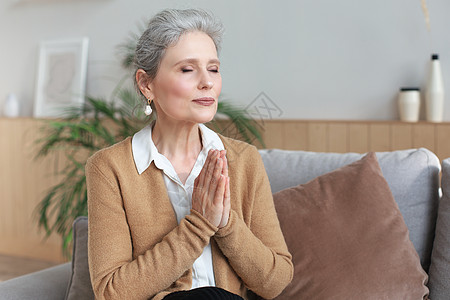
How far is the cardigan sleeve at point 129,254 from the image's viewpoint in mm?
1338

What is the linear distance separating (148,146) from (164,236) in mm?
241

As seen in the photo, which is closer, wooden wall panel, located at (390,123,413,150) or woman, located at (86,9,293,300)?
woman, located at (86,9,293,300)

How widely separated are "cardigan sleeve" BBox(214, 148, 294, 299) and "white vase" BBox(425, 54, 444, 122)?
1345 mm

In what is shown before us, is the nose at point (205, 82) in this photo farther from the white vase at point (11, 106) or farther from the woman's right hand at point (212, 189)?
the white vase at point (11, 106)

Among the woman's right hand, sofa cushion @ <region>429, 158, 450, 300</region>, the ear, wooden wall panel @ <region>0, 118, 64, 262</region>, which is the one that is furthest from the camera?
wooden wall panel @ <region>0, 118, 64, 262</region>

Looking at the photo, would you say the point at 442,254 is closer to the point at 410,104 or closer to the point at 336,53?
the point at 410,104

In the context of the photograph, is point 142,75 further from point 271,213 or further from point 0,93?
point 0,93

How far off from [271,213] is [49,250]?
9.28ft

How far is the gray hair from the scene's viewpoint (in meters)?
1.36

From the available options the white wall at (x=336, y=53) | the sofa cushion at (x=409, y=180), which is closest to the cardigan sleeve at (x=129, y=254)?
the sofa cushion at (x=409, y=180)

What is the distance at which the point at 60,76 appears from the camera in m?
3.89

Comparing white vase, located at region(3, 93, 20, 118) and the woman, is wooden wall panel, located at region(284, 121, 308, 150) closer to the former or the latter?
the woman

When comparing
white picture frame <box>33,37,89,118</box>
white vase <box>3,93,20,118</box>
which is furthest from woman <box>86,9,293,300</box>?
white vase <box>3,93,20,118</box>

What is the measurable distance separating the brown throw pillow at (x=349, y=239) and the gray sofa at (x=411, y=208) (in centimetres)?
8
